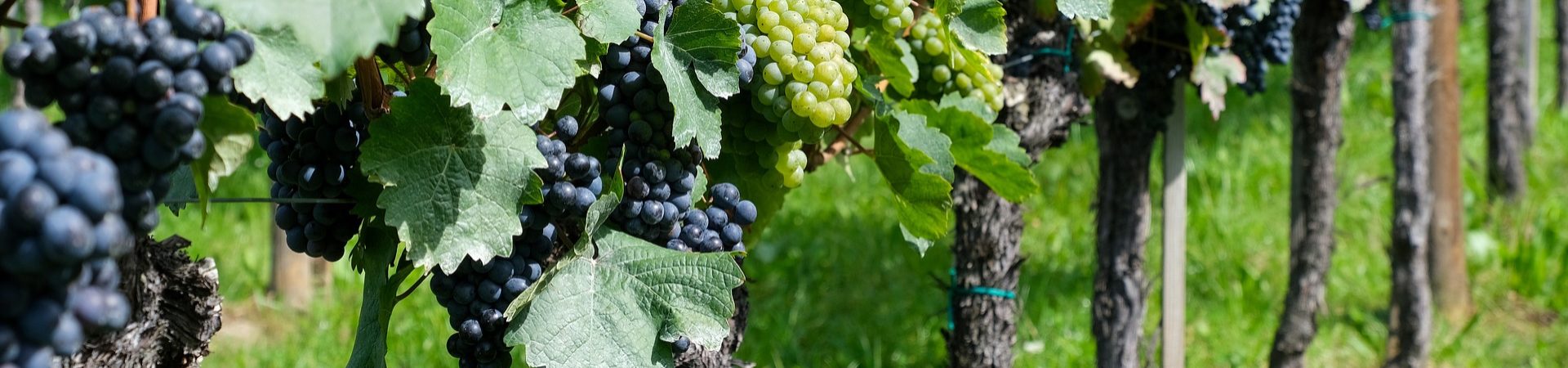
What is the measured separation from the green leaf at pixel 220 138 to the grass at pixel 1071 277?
2.65 m

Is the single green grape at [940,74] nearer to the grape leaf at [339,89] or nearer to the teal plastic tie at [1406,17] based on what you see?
the grape leaf at [339,89]

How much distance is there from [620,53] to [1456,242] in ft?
13.3

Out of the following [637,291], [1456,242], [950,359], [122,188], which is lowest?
[1456,242]

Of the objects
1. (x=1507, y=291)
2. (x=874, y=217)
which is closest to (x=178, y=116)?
(x=874, y=217)

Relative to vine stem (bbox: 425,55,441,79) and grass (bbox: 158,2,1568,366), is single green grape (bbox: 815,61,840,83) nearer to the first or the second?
vine stem (bbox: 425,55,441,79)

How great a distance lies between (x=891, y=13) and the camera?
143 cm

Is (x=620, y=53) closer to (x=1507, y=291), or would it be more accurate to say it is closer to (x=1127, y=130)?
(x=1127, y=130)

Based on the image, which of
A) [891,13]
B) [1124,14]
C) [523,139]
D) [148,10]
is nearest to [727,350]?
[891,13]

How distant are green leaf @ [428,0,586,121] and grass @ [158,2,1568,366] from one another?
2494mm

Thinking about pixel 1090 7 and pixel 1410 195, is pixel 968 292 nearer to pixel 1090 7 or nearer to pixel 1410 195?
pixel 1090 7

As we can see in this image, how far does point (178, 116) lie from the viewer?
757mm

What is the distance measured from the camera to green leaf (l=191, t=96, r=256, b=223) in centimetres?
88

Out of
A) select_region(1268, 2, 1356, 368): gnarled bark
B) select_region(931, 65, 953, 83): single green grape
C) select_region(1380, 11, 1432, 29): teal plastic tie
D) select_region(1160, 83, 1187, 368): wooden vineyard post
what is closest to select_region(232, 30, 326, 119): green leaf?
select_region(931, 65, 953, 83): single green grape

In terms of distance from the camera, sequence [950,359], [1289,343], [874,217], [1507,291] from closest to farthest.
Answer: [950,359], [1289,343], [1507,291], [874,217]
